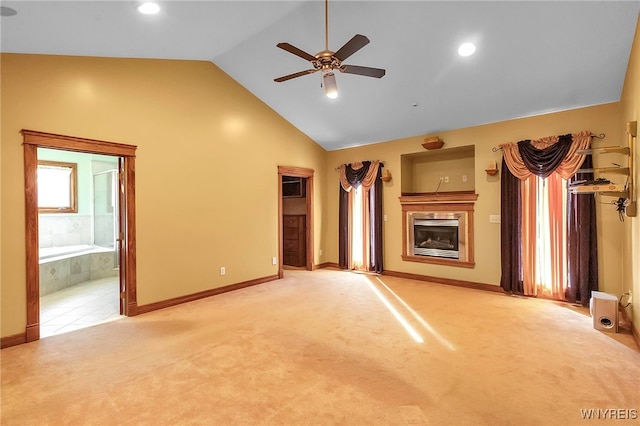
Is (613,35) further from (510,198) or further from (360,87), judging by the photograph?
(360,87)

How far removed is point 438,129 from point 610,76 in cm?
220

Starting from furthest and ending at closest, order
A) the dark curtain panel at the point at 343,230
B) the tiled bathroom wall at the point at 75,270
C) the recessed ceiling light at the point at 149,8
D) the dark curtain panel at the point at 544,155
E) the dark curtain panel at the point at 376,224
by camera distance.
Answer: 1. the dark curtain panel at the point at 343,230
2. the dark curtain panel at the point at 376,224
3. the tiled bathroom wall at the point at 75,270
4. the dark curtain panel at the point at 544,155
5. the recessed ceiling light at the point at 149,8

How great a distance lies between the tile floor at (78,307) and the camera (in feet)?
11.8

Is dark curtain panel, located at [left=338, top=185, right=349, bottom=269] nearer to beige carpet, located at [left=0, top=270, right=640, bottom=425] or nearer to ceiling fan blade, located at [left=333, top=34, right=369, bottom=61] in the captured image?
beige carpet, located at [left=0, top=270, right=640, bottom=425]

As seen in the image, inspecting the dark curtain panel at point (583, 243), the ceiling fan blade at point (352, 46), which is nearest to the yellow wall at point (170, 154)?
the ceiling fan blade at point (352, 46)

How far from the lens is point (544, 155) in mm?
4324

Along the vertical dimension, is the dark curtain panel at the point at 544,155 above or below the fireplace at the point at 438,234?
above

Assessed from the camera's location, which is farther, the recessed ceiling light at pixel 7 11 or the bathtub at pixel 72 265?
the bathtub at pixel 72 265

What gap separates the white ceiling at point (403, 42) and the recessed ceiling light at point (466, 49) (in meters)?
0.06

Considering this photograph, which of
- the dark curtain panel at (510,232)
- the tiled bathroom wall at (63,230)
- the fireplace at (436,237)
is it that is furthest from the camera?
the tiled bathroom wall at (63,230)

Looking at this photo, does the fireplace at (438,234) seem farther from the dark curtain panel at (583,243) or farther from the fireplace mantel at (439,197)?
the dark curtain panel at (583,243)

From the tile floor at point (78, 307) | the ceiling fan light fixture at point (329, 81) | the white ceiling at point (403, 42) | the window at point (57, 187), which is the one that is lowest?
the tile floor at point (78, 307)

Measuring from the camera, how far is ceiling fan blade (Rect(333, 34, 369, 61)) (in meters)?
2.46

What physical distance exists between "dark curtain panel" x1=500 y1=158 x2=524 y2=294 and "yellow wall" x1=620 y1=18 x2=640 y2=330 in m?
1.15
